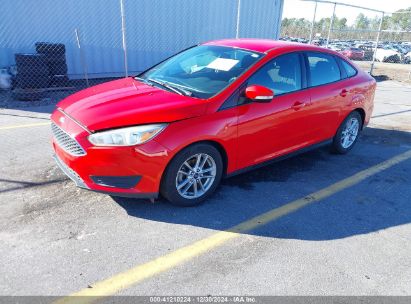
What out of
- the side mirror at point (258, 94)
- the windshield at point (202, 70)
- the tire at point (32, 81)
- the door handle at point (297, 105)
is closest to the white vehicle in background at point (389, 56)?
the tire at point (32, 81)

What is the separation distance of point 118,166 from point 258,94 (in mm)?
1586

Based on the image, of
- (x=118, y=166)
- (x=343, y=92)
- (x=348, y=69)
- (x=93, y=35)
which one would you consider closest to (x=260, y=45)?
(x=343, y=92)

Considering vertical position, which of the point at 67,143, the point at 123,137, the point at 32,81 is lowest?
the point at 32,81

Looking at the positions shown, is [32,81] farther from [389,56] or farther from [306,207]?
[389,56]

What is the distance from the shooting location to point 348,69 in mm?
5309

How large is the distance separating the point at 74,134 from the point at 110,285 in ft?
4.55

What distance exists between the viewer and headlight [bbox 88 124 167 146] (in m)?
3.11

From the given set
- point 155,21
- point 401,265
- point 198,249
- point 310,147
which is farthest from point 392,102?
point 198,249

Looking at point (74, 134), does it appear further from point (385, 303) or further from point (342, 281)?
point (385, 303)

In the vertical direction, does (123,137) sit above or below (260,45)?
below

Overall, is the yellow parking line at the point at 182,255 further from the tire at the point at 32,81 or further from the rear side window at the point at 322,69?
the tire at the point at 32,81

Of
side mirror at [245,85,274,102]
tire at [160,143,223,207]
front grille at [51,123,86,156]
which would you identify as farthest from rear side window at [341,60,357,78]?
front grille at [51,123,86,156]

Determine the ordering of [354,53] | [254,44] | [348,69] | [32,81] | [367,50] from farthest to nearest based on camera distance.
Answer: [367,50], [354,53], [32,81], [348,69], [254,44]

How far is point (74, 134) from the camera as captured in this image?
319cm
